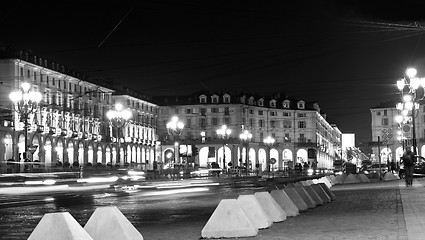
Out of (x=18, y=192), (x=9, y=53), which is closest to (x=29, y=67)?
(x=9, y=53)

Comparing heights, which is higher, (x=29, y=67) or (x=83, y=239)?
(x=29, y=67)

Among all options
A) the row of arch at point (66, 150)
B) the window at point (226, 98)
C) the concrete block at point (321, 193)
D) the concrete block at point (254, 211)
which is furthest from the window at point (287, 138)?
the concrete block at point (254, 211)

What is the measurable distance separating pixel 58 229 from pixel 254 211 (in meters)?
5.02

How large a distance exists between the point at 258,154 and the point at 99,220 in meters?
148

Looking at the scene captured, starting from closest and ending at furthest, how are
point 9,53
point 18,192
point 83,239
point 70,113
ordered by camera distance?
point 83,239 → point 18,192 → point 9,53 → point 70,113

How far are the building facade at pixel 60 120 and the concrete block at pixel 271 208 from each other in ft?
175

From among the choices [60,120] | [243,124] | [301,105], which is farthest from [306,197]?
[301,105]

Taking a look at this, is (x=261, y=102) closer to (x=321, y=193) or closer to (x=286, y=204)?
(x=321, y=193)

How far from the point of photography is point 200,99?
15688 centimetres

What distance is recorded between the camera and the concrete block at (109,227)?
31.7 feet

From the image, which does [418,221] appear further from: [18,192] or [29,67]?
[29,67]

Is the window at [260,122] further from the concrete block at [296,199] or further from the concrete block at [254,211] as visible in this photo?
the concrete block at [254,211]

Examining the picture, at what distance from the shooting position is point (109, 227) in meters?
9.75

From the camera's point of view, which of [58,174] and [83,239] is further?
[58,174]
